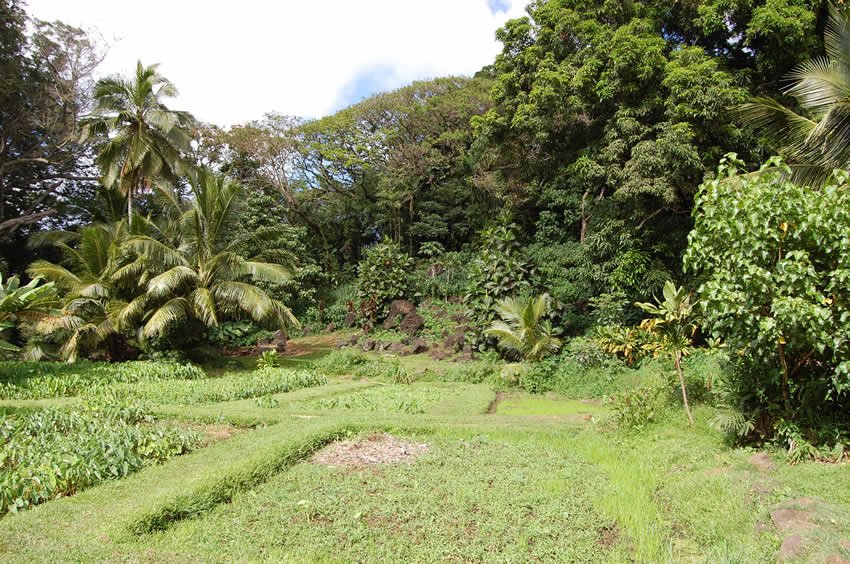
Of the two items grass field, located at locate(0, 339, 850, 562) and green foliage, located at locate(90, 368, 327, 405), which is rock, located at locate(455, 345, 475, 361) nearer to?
green foliage, located at locate(90, 368, 327, 405)

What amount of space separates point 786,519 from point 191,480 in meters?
4.97

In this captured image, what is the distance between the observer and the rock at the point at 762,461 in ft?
16.5

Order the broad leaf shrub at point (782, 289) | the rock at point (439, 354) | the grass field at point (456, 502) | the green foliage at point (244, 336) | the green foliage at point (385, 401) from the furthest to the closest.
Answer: the green foliage at point (244, 336), the rock at point (439, 354), the green foliage at point (385, 401), the broad leaf shrub at point (782, 289), the grass field at point (456, 502)

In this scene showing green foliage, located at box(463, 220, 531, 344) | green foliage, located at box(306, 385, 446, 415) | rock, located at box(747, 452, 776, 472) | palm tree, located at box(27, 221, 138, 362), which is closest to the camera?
rock, located at box(747, 452, 776, 472)

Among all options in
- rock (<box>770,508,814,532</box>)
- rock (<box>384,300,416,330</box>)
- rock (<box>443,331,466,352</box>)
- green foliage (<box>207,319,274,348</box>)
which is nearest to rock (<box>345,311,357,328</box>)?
rock (<box>384,300,416,330</box>)

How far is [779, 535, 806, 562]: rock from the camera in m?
3.32

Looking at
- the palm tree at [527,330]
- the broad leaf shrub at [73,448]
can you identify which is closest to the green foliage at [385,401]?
the palm tree at [527,330]

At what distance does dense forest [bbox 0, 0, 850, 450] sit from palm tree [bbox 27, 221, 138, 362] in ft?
0.23

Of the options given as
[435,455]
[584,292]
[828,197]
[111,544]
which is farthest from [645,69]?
[111,544]

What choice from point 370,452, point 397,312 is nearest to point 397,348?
point 397,312

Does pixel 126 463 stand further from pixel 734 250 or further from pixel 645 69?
pixel 645 69

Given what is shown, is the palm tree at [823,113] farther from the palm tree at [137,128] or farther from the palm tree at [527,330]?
the palm tree at [137,128]

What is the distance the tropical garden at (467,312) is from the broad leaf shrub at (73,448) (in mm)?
45

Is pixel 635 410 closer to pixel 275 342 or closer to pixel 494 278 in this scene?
pixel 494 278
